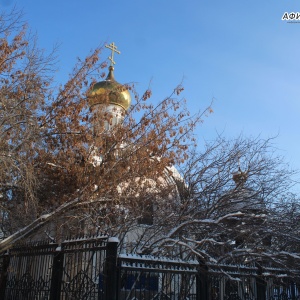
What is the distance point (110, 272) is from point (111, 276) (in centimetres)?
7

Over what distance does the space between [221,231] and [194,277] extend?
2.48 meters

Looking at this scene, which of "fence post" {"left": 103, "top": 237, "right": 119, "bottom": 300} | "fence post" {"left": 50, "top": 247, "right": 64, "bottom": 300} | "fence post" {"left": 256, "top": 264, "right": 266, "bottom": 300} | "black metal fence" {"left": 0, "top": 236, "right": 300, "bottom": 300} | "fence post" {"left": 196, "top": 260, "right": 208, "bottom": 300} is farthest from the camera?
"fence post" {"left": 256, "top": 264, "right": 266, "bottom": 300}

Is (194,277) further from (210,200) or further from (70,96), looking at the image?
(70,96)

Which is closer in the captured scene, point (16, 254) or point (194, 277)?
point (194, 277)

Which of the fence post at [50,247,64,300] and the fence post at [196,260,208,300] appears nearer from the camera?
the fence post at [50,247,64,300]

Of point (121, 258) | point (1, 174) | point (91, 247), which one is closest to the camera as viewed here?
point (121, 258)

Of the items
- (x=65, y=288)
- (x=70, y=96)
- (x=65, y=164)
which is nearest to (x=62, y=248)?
(x=65, y=288)

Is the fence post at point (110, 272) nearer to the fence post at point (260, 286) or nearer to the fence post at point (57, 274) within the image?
the fence post at point (57, 274)

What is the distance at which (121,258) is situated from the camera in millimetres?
6516

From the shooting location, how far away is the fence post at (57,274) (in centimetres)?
719

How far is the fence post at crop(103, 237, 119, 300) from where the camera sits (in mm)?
6227

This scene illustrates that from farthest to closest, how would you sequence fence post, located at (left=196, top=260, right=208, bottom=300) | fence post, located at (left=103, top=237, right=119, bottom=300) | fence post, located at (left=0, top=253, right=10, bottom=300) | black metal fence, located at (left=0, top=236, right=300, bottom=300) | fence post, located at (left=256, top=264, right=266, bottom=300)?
1. fence post, located at (left=256, top=264, right=266, bottom=300)
2. fence post, located at (left=0, top=253, right=10, bottom=300)
3. fence post, located at (left=196, top=260, right=208, bottom=300)
4. black metal fence, located at (left=0, top=236, right=300, bottom=300)
5. fence post, located at (left=103, top=237, right=119, bottom=300)

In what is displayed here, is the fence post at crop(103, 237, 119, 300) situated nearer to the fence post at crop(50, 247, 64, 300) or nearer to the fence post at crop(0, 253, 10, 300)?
the fence post at crop(50, 247, 64, 300)

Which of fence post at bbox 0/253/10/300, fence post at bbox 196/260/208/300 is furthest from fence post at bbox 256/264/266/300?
fence post at bbox 0/253/10/300
